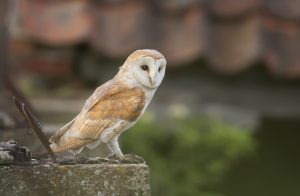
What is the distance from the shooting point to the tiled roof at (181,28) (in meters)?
4.82

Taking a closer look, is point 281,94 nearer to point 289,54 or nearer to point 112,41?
point 289,54

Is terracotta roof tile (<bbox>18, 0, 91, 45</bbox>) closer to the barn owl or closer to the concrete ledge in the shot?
the barn owl

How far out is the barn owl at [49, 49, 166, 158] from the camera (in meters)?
2.52

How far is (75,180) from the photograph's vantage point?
234cm

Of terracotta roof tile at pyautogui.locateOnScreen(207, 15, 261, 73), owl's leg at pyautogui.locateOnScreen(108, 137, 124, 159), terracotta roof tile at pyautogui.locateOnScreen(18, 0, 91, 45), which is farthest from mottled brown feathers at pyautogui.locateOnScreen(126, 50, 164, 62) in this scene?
terracotta roof tile at pyautogui.locateOnScreen(207, 15, 261, 73)

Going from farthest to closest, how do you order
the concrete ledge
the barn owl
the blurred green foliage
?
the blurred green foliage
the barn owl
the concrete ledge

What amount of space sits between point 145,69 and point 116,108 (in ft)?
0.42

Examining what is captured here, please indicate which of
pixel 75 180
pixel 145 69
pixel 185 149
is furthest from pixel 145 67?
pixel 185 149

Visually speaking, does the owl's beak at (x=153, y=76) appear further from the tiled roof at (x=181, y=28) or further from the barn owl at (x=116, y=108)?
the tiled roof at (x=181, y=28)

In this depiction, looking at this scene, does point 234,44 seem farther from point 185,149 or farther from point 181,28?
point 185,149

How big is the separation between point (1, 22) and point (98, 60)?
1.84 ft

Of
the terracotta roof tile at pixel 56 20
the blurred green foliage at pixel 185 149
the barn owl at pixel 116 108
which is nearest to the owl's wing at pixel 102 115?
the barn owl at pixel 116 108

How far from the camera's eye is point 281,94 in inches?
214

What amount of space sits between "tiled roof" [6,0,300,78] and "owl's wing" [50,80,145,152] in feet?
7.18
